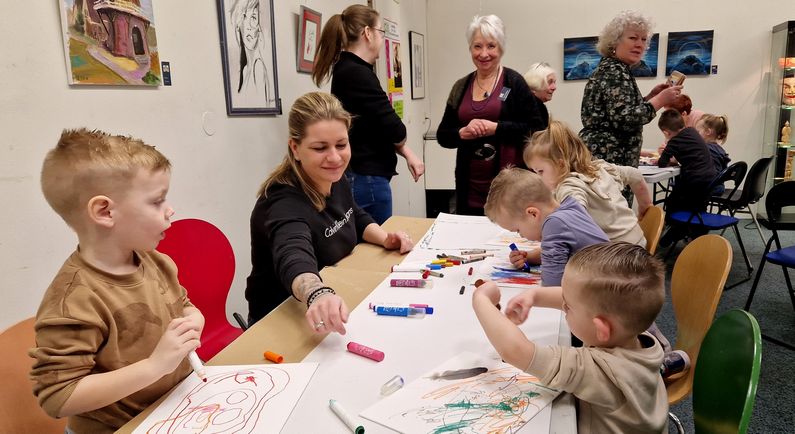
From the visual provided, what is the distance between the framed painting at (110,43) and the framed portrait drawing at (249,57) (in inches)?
16.6

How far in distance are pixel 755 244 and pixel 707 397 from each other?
4.35 m

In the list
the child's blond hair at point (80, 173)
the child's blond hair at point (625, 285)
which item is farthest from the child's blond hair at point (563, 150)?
the child's blond hair at point (80, 173)

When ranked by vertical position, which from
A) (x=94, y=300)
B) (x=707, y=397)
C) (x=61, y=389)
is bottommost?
(x=707, y=397)

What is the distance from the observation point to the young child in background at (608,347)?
2.89 ft

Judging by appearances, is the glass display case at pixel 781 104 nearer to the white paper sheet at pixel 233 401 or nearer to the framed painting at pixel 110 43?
the framed painting at pixel 110 43

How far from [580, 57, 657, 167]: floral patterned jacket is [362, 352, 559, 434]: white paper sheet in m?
2.07

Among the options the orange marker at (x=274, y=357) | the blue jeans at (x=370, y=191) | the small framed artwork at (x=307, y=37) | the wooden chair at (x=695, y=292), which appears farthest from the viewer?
the small framed artwork at (x=307, y=37)

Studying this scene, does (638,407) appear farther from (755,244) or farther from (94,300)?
(755,244)

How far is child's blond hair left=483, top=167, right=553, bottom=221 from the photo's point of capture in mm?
1532

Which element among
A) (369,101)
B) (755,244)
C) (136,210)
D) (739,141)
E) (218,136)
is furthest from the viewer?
(739,141)

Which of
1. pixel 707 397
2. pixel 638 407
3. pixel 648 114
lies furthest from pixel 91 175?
pixel 648 114

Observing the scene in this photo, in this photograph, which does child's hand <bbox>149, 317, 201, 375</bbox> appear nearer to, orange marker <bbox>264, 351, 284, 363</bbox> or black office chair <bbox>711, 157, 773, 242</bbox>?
orange marker <bbox>264, 351, 284, 363</bbox>

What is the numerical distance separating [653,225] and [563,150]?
1.70ft

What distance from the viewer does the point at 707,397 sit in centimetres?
102
